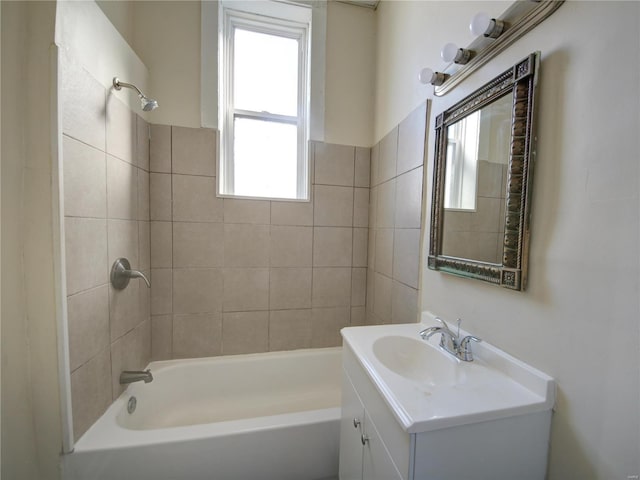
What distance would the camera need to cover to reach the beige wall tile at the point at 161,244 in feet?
5.23

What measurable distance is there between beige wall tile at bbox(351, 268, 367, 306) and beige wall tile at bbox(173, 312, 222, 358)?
36.9 inches

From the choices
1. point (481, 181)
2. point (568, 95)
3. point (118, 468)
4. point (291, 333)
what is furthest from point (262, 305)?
point (568, 95)

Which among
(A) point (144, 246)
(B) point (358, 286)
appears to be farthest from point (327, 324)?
(A) point (144, 246)

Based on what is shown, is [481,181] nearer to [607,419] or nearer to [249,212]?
[607,419]

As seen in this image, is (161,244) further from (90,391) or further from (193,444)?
(193,444)

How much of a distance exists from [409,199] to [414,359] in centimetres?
77

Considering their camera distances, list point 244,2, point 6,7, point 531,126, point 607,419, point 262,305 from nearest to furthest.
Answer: point 607,419, point 531,126, point 6,7, point 244,2, point 262,305

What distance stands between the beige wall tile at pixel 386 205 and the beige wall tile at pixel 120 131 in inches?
57.0

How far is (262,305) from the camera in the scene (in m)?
1.78

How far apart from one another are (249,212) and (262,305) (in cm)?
→ 64

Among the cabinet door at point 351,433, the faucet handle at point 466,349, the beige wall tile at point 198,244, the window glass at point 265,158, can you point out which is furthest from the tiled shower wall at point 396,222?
the beige wall tile at point 198,244

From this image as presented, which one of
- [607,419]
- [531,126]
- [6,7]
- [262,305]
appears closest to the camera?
[607,419]

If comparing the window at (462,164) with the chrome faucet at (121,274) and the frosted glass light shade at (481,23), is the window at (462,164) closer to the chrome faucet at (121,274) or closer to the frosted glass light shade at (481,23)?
the frosted glass light shade at (481,23)

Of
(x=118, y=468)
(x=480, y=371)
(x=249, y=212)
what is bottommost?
(x=118, y=468)
